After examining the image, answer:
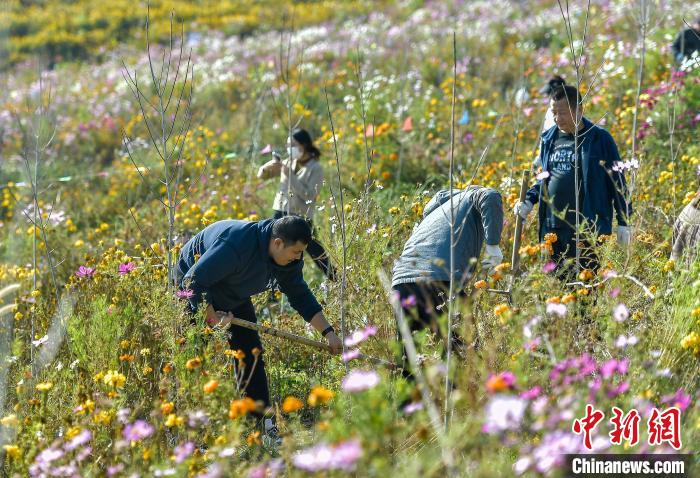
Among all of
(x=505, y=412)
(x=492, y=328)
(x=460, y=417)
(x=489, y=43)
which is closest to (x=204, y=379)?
(x=460, y=417)

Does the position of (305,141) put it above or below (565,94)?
below

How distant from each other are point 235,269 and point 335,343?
22.6 inches

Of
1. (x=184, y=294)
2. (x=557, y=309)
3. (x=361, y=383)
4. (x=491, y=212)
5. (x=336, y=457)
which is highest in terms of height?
(x=361, y=383)

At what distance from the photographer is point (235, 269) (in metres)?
3.90

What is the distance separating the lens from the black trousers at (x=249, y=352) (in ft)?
13.2

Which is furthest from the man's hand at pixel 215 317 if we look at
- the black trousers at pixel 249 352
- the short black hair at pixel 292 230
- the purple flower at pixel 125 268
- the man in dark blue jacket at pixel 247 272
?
the purple flower at pixel 125 268

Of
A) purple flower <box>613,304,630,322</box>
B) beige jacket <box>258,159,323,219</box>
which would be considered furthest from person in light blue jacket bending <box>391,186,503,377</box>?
beige jacket <box>258,159,323,219</box>

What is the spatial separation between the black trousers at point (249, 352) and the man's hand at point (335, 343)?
331mm

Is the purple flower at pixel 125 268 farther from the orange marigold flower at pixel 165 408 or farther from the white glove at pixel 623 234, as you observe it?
the white glove at pixel 623 234

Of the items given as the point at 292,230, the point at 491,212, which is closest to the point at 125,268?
the point at 292,230

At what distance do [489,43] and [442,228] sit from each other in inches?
349

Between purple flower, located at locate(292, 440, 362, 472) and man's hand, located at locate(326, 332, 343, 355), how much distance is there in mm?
1844

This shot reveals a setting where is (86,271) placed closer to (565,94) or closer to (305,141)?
(305,141)

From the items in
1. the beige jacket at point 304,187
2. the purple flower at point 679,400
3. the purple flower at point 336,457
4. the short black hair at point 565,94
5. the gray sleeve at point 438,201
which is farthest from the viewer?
the beige jacket at point 304,187
